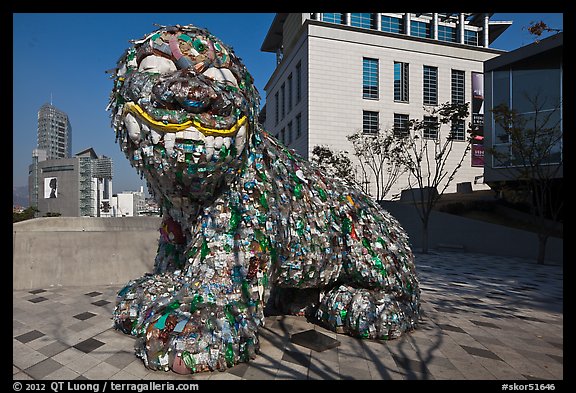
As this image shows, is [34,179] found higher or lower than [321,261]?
higher

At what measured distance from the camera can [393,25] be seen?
25.9 m

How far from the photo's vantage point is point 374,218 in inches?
126

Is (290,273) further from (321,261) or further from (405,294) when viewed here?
(405,294)

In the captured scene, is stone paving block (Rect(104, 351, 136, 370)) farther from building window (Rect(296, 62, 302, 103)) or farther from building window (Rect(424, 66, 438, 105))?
building window (Rect(424, 66, 438, 105))

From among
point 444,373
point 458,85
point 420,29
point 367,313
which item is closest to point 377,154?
point 458,85

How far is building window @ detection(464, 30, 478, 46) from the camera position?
28.2 meters

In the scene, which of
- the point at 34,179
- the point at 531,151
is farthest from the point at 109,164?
the point at 531,151

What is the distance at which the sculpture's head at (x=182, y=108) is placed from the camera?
6.28 ft

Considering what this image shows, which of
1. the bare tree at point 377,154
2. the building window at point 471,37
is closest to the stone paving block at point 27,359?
the bare tree at point 377,154

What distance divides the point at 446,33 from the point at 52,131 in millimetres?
84213

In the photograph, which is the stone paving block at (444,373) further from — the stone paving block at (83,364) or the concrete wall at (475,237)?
the concrete wall at (475,237)

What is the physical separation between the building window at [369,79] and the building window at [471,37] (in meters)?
11.1

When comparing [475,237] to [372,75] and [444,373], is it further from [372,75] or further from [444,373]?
[372,75]
